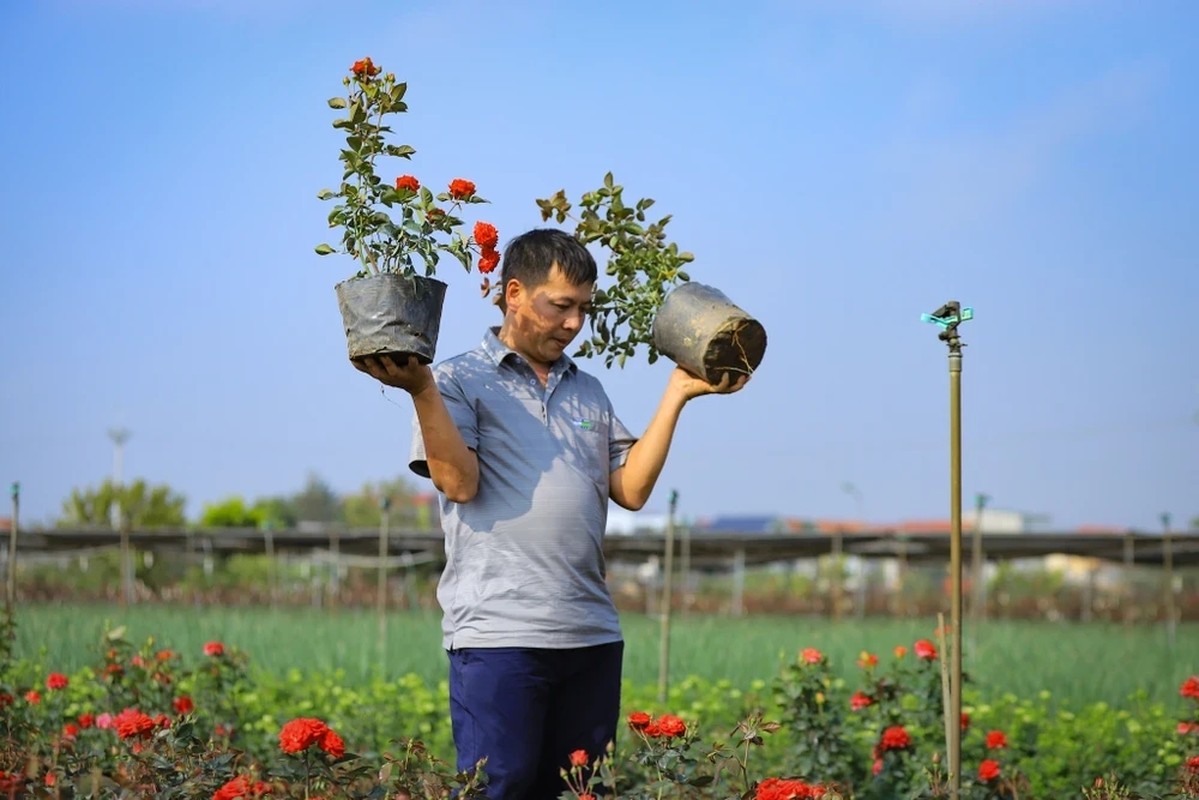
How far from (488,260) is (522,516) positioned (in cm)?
45

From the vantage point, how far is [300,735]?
6.59ft

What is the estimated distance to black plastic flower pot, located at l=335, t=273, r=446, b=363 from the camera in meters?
2.12

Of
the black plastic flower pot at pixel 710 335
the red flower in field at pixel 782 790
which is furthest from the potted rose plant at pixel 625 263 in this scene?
the red flower in field at pixel 782 790

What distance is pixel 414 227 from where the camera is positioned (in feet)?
7.45

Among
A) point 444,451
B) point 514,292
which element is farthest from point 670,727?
point 514,292

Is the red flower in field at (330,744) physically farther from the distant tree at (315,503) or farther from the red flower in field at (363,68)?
the distant tree at (315,503)

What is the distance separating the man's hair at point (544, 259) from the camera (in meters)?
2.36

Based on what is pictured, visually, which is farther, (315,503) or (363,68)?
(315,503)

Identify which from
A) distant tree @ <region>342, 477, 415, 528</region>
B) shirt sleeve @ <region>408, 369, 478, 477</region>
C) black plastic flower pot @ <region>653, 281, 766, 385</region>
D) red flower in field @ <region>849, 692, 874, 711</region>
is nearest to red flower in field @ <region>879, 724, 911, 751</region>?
red flower in field @ <region>849, 692, 874, 711</region>

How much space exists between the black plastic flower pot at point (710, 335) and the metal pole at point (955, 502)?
29 centimetres

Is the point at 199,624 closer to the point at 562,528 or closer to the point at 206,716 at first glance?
the point at 206,716

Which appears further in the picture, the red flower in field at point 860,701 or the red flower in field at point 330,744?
the red flower in field at point 860,701

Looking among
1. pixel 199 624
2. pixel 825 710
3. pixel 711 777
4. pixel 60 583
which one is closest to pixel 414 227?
pixel 711 777

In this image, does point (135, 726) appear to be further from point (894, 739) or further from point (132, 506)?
point (132, 506)
